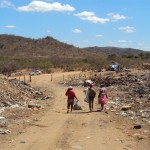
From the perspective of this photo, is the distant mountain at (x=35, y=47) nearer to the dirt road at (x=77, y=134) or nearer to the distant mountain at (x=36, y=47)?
the distant mountain at (x=36, y=47)

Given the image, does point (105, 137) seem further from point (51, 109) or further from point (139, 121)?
point (51, 109)

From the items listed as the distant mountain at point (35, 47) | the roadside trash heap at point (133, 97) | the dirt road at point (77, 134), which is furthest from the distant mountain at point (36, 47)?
the dirt road at point (77, 134)

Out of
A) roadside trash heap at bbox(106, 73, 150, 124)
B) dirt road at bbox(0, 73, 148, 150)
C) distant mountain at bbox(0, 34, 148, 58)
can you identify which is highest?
distant mountain at bbox(0, 34, 148, 58)

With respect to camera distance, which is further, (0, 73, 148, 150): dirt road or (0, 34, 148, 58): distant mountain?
(0, 34, 148, 58): distant mountain

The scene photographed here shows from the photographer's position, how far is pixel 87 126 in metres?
17.0

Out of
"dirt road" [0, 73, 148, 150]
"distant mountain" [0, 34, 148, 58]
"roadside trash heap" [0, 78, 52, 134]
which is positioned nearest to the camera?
"dirt road" [0, 73, 148, 150]

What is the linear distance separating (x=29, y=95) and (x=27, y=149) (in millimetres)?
16648

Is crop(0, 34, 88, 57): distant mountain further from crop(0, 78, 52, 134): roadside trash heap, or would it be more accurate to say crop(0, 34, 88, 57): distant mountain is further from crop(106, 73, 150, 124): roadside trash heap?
crop(0, 78, 52, 134): roadside trash heap

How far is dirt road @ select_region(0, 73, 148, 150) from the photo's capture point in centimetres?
1298

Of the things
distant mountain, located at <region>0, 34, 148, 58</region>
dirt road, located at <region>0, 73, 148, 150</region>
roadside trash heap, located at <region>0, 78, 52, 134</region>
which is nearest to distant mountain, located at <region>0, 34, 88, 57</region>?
distant mountain, located at <region>0, 34, 148, 58</region>

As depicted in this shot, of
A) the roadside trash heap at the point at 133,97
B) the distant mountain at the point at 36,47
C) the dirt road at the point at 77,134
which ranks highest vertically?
the distant mountain at the point at 36,47

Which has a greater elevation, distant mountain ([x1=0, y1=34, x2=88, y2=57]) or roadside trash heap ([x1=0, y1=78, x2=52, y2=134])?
distant mountain ([x1=0, y1=34, x2=88, y2=57])

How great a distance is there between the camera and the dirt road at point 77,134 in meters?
13.0

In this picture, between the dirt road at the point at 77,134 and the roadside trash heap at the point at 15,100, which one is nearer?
the dirt road at the point at 77,134
